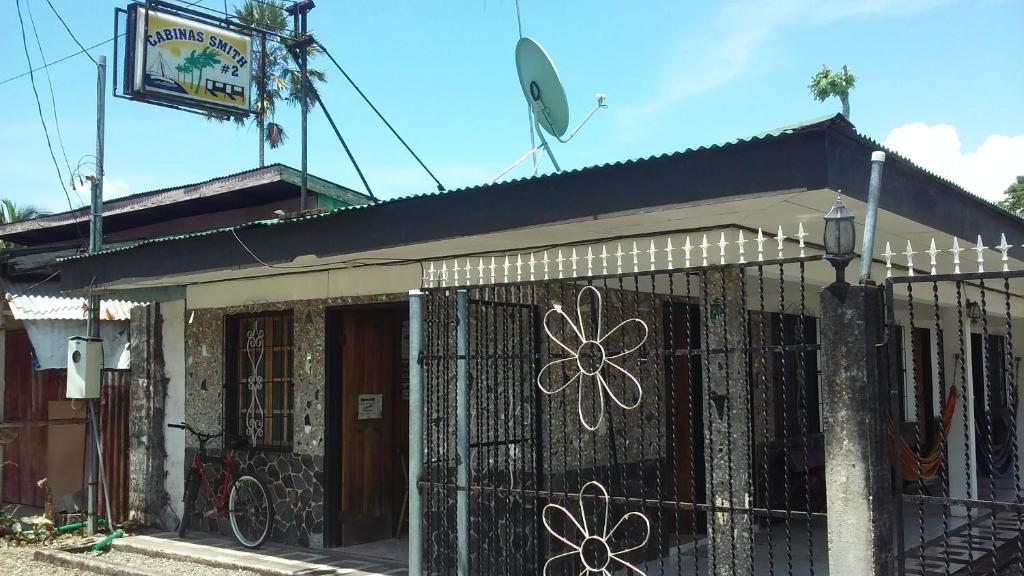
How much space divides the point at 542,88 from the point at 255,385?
425 cm

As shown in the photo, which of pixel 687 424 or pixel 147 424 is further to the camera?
pixel 147 424

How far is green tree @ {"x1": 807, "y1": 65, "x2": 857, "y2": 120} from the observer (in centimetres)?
3194

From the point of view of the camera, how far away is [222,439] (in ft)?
29.6

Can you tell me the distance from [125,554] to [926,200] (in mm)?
7461

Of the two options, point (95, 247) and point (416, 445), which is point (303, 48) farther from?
point (416, 445)

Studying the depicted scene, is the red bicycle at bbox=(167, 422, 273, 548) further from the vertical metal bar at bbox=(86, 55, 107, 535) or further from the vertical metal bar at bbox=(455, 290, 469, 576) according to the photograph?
the vertical metal bar at bbox=(455, 290, 469, 576)

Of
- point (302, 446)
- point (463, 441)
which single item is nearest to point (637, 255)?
point (463, 441)

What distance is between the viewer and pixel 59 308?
9.70 meters

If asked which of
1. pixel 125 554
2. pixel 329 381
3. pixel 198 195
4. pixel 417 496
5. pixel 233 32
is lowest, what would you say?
pixel 125 554

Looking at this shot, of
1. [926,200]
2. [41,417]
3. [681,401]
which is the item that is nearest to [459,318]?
[926,200]

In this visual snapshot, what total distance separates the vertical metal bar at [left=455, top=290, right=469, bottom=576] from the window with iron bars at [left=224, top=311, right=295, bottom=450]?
3.67 metres

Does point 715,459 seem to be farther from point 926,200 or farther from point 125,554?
point 125,554

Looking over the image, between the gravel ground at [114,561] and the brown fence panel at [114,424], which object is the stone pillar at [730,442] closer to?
the gravel ground at [114,561]

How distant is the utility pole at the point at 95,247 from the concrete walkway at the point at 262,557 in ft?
1.99
